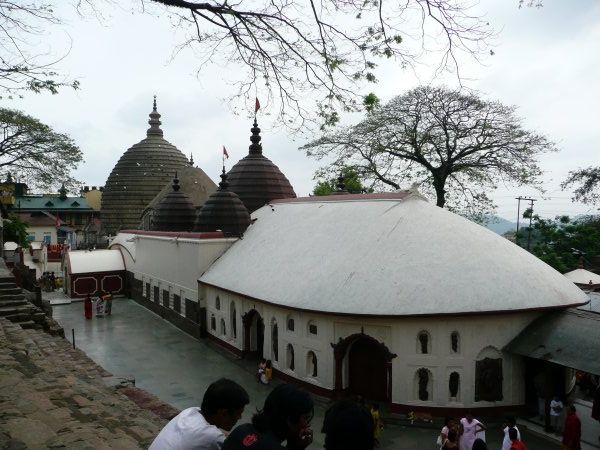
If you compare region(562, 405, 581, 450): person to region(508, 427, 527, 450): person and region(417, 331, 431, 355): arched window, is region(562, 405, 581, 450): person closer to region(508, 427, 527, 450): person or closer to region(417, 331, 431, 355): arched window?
region(508, 427, 527, 450): person

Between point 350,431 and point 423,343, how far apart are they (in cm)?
1103

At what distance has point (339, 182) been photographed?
96.4 ft

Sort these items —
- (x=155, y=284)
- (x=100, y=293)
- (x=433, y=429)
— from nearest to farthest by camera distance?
(x=433, y=429) < (x=155, y=284) < (x=100, y=293)

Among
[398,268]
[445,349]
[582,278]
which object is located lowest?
[445,349]

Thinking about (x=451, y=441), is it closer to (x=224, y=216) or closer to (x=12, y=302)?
(x=12, y=302)

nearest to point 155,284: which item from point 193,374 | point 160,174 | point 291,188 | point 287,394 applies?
point 291,188

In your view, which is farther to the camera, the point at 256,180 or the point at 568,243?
the point at 568,243

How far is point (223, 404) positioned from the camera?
3.94 meters

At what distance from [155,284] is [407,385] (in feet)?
61.8

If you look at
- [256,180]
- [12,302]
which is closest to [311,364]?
[12,302]

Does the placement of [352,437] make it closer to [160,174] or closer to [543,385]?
[543,385]

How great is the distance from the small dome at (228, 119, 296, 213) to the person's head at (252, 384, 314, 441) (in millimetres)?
25852

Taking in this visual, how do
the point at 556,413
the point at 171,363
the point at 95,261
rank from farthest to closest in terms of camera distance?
1. the point at 95,261
2. the point at 171,363
3. the point at 556,413

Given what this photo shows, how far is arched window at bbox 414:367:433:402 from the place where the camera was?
44.6ft
